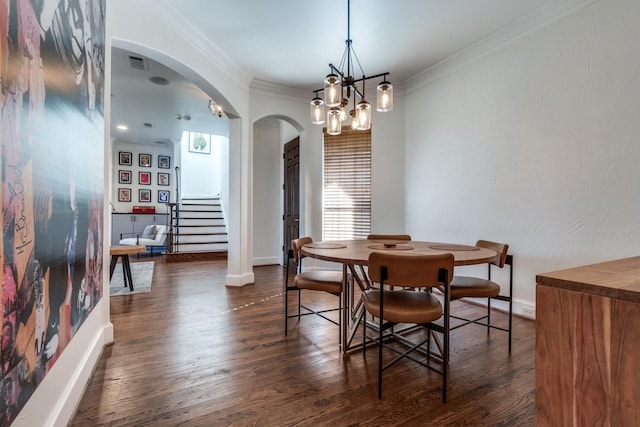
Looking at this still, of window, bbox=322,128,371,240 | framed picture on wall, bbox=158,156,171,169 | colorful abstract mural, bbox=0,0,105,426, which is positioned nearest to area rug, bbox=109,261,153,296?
colorful abstract mural, bbox=0,0,105,426

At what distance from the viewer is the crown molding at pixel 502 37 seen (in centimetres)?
257

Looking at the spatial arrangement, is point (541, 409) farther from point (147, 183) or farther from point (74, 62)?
point (147, 183)

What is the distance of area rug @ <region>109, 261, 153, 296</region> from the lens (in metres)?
3.78

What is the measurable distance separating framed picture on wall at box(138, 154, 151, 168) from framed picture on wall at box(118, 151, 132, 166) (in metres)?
0.24

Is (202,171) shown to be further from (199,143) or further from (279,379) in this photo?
(279,379)

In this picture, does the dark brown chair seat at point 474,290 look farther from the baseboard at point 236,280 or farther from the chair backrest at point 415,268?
the baseboard at point 236,280

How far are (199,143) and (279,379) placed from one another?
390 inches

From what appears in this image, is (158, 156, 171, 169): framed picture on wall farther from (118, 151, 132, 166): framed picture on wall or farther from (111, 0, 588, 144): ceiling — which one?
(111, 0, 588, 144): ceiling

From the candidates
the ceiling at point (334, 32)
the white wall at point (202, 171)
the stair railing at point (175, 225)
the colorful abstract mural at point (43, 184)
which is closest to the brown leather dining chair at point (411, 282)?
the colorful abstract mural at point (43, 184)

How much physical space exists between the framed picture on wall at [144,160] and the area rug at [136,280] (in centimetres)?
371

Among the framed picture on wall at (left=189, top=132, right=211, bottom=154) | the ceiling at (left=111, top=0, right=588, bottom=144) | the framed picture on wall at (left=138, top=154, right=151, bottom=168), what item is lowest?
the framed picture on wall at (left=138, top=154, right=151, bottom=168)

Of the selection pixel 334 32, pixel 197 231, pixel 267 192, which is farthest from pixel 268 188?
pixel 334 32

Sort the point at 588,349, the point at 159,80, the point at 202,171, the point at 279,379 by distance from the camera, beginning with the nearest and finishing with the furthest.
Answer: the point at 588,349 → the point at 279,379 → the point at 159,80 → the point at 202,171

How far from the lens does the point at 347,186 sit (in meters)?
4.63
